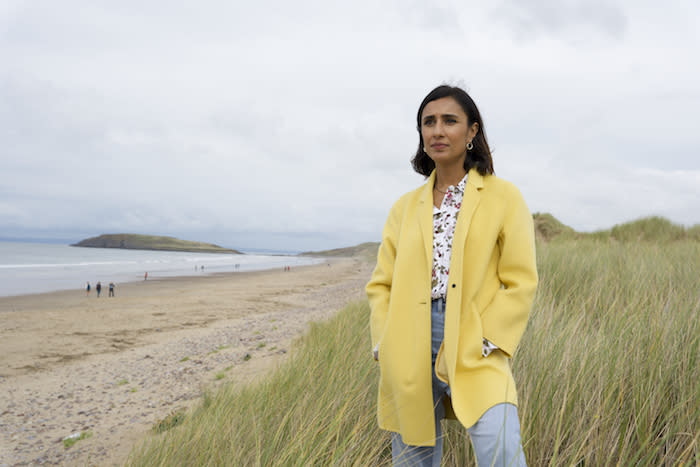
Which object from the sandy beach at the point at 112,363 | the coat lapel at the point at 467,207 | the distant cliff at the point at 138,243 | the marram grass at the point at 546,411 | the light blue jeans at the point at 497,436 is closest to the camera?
the light blue jeans at the point at 497,436

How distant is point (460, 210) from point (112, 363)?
28.6 feet

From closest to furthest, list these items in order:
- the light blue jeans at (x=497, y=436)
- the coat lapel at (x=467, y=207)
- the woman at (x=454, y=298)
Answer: the light blue jeans at (x=497, y=436) < the woman at (x=454, y=298) < the coat lapel at (x=467, y=207)

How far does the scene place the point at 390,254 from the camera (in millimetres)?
1780

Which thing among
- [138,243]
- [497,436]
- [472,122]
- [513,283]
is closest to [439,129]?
[472,122]

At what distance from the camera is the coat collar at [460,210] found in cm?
150

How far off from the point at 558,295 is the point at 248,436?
4.04 m

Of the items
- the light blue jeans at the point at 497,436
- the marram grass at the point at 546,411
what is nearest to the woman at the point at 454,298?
the light blue jeans at the point at 497,436

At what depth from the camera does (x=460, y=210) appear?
5.03ft

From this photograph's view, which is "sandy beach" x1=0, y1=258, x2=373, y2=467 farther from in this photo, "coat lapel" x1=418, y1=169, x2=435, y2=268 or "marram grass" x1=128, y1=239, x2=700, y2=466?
"coat lapel" x1=418, y1=169, x2=435, y2=268

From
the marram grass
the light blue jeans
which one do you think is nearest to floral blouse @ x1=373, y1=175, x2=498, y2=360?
the light blue jeans

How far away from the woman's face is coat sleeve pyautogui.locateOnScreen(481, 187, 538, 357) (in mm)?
295

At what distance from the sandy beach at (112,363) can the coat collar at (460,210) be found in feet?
8.58

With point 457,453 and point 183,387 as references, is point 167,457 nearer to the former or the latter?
point 457,453

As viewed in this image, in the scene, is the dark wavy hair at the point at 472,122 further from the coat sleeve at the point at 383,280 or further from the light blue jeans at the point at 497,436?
the light blue jeans at the point at 497,436
